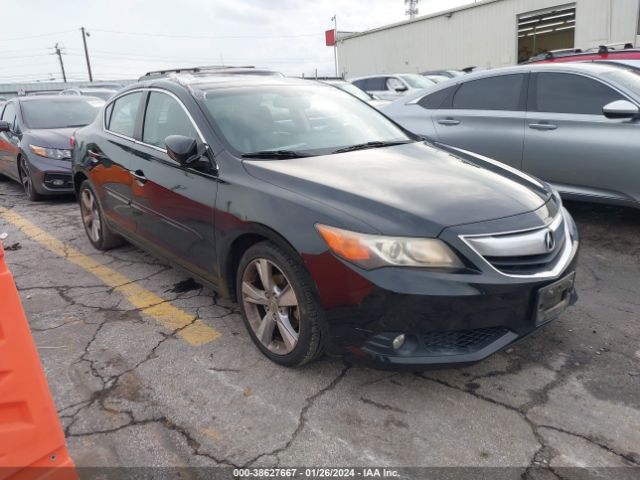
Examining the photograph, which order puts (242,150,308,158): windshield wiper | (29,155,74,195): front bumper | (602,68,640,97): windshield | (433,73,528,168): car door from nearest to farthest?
(242,150,308,158): windshield wiper → (602,68,640,97): windshield → (433,73,528,168): car door → (29,155,74,195): front bumper

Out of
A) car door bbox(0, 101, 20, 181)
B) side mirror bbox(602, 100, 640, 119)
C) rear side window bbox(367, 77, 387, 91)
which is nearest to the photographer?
side mirror bbox(602, 100, 640, 119)

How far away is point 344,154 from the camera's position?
125 inches

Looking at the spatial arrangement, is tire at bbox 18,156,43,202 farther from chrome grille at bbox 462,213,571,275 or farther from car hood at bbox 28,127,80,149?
chrome grille at bbox 462,213,571,275

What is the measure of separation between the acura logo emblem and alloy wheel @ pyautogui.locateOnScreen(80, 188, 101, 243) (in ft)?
12.7

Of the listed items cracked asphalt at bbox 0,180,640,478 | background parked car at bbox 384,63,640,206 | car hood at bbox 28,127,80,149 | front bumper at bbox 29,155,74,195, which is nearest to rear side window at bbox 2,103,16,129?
car hood at bbox 28,127,80,149

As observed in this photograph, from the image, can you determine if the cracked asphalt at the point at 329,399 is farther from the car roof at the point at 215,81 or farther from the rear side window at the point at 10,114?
the rear side window at the point at 10,114

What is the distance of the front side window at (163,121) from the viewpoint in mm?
3445

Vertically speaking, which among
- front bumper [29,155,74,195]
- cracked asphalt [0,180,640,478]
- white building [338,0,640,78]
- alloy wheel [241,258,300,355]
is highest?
white building [338,0,640,78]

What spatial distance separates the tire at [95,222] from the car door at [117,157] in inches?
8.3

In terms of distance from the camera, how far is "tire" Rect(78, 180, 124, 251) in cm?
482

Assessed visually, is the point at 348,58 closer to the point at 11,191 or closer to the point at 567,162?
the point at 11,191

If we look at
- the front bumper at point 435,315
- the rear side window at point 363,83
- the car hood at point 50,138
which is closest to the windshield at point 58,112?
the car hood at point 50,138

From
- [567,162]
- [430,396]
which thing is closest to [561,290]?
[430,396]

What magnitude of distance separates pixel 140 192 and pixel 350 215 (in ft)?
6.55
